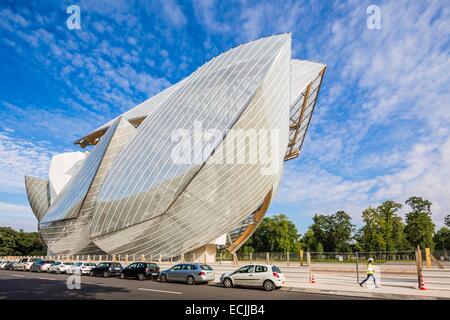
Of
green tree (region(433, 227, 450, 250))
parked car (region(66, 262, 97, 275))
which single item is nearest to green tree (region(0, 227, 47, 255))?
parked car (region(66, 262, 97, 275))

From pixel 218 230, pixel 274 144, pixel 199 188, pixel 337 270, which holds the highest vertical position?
pixel 274 144

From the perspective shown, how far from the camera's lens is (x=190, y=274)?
22234mm

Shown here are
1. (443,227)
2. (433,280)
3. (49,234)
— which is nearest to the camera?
(433,280)

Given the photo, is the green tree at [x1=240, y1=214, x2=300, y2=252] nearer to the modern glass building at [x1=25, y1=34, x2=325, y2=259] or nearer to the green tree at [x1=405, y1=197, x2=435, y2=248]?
the green tree at [x1=405, y1=197, x2=435, y2=248]

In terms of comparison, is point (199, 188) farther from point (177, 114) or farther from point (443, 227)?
point (443, 227)

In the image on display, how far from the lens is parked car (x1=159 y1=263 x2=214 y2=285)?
21.9 metres

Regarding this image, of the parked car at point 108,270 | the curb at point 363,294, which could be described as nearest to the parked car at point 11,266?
the parked car at point 108,270

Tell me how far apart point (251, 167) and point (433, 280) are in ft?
70.6

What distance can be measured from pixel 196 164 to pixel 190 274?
14.9 meters

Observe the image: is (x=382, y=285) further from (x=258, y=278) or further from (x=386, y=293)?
(x=258, y=278)

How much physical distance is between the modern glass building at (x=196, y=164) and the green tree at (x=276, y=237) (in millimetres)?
58894

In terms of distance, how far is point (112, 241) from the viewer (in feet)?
130

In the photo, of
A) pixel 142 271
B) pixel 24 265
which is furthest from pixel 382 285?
pixel 24 265
